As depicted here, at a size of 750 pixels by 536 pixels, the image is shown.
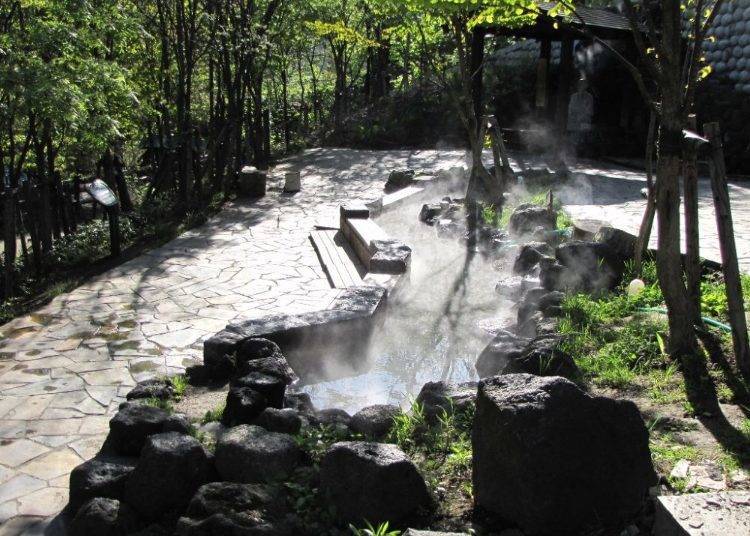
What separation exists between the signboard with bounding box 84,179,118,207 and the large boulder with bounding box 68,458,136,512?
18.2 ft

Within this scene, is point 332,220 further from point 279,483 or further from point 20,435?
point 279,483

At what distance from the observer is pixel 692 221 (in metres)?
5.20

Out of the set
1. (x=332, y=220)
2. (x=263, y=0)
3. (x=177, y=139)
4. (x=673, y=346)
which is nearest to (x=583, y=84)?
(x=263, y=0)

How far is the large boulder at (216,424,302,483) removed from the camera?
3.82m

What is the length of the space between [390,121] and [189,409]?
1761 cm

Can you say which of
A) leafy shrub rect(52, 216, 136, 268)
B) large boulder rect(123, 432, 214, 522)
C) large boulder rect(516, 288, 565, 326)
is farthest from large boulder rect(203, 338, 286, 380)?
leafy shrub rect(52, 216, 136, 268)

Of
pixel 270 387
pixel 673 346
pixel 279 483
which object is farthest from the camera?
pixel 673 346

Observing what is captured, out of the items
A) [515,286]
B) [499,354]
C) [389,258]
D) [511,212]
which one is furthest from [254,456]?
[511,212]

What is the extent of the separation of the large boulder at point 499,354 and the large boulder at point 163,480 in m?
2.56

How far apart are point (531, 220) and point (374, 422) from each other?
5980mm

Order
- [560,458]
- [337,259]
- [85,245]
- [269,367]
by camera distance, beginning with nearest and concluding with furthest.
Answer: [560,458], [269,367], [337,259], [85,245]

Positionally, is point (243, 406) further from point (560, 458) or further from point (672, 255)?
point (672, 255)

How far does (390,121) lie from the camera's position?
21781 millimetres

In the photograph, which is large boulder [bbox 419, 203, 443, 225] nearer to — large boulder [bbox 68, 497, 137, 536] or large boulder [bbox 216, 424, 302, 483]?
large boulder [bbox 216, 424, 302, 483]
